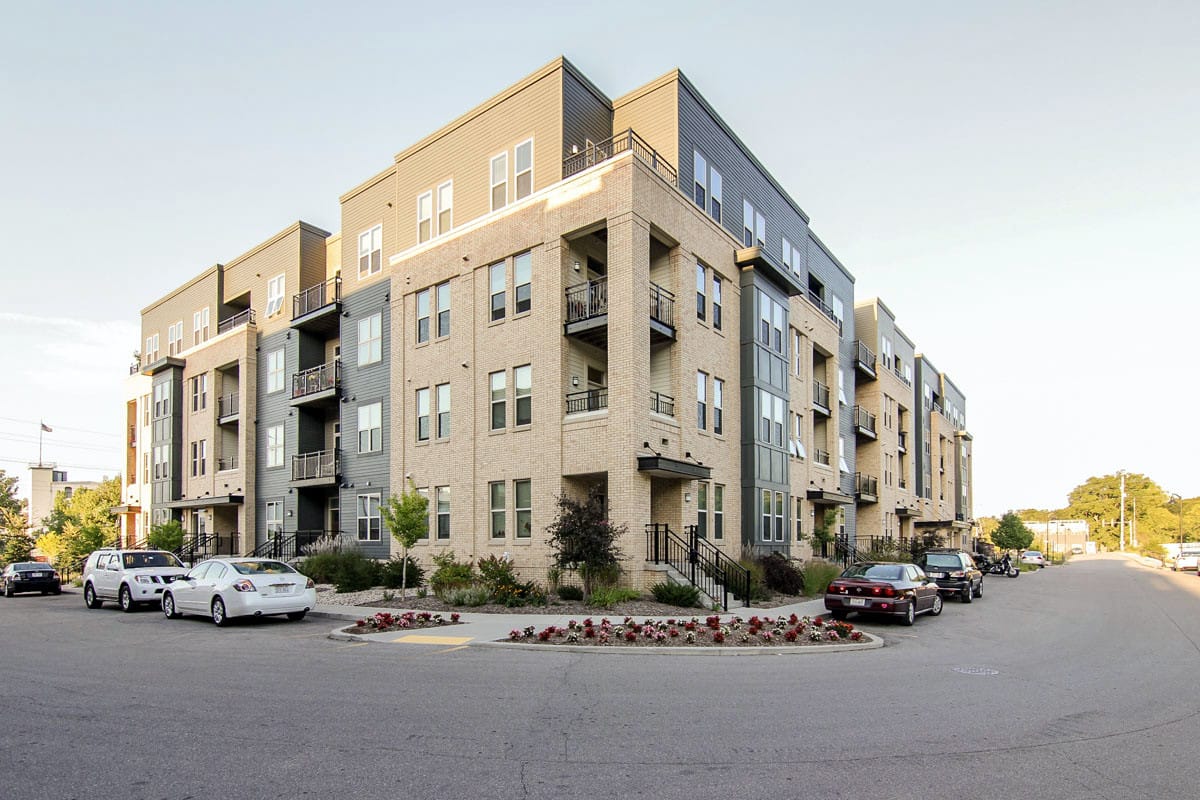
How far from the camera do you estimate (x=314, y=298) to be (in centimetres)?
3438

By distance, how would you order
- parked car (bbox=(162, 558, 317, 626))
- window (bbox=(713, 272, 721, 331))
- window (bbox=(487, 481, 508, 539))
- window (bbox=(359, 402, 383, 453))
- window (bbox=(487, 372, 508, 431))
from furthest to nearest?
1. window (bbox=(359, 402, 383, 453))
2. window (bbox=(713, 272, 721, 331))
3. window (bbox=(487, 372, 508, 431))
4. window (bbox=(487, 481, 508, 539))
5. parked car (bbox=(162, 558, 317, 626))

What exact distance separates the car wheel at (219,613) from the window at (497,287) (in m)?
11.5

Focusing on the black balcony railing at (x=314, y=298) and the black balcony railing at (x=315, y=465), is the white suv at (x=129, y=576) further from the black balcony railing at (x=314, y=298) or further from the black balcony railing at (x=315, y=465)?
the black balcony railing at (x=314, y=298)

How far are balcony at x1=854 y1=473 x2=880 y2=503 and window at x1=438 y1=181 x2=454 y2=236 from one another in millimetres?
24461

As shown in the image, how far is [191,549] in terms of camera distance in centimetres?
3684

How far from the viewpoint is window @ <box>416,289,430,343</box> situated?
27.8 m

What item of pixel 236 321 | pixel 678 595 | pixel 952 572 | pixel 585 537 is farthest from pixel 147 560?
pixel 952 572

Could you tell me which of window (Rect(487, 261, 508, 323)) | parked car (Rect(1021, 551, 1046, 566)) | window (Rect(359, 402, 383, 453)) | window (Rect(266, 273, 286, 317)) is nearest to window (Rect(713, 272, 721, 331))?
window (Rect(487, 261, 508, 323))

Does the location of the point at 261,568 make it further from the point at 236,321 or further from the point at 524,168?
the point at 236,321

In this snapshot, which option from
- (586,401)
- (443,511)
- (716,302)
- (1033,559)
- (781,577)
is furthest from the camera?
(1033,559)

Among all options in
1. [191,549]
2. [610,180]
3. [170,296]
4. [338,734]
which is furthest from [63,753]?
[170,296]

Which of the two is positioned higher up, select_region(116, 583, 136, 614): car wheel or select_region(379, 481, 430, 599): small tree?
select_region(379, 481, 430, 599): small tree

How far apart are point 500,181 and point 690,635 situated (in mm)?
17159

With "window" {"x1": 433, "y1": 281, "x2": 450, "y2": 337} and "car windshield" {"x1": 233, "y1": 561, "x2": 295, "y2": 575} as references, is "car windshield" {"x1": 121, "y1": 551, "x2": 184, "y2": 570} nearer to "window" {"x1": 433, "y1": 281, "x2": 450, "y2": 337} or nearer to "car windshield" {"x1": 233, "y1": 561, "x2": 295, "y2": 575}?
"car windshield" {"x1": 233, "y1": 561, "x2": 295, "y2": 575}
